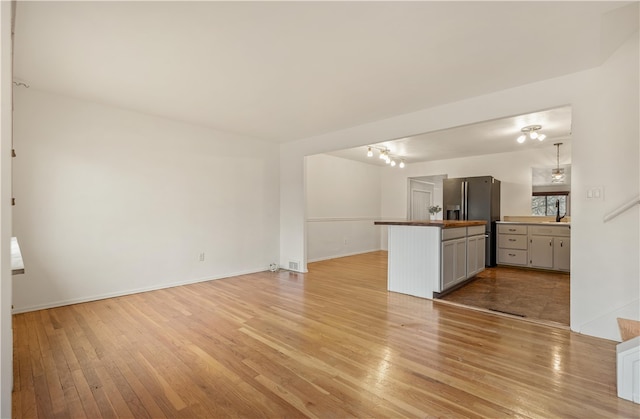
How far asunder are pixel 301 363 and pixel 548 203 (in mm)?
6231

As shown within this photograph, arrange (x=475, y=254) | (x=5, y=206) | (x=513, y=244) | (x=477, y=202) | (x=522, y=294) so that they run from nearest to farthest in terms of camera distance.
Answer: (x=5, y=206) < (x=522, y=294) < (x=475, y=254) < (x=513, y=244) < (x=477, y=202)

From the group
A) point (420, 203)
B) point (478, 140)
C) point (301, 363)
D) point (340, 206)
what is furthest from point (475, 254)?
point (301, 363)

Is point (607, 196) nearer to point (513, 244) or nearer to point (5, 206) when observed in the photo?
point (513, 244)

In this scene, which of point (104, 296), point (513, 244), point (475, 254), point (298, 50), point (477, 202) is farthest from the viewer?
point (477, 202)

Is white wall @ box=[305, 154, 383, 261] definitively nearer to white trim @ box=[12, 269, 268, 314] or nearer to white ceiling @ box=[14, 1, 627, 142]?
white trim @ box=[12, 269, 268, 314]

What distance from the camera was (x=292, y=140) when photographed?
5.31m

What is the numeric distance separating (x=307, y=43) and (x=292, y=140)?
3.11m

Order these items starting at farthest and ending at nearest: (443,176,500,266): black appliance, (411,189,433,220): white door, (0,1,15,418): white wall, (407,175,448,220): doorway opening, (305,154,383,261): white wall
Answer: (411,189,433,220): white door
(407,175,448,220): doorway opening
(305,154,383,261): white wall
(443,176,500,266): black appliance
(0,1,15,418): white wall

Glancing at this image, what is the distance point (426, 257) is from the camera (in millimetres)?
3672

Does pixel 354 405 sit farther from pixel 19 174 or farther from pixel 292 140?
pixel 292 140

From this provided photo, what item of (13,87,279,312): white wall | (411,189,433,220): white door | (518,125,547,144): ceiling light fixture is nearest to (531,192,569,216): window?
(518,125,547,144): ceiling light fixture

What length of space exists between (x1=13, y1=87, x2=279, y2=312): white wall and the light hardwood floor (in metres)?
0.50

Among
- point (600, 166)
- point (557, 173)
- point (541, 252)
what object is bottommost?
point (541, 252)

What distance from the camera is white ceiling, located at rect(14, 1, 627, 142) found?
1.88 meters
